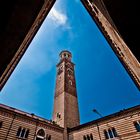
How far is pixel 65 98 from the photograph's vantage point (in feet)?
86.1

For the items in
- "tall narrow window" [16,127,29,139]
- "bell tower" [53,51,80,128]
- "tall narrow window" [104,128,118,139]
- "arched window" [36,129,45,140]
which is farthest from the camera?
"bell tower" [53,51,80,128]

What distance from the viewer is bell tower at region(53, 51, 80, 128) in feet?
77.6

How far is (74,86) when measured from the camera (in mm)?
31266

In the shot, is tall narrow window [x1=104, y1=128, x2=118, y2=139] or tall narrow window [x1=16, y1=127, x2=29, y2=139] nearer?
tall narrow window [x1=104, y1=128, x2=118, y2=139]

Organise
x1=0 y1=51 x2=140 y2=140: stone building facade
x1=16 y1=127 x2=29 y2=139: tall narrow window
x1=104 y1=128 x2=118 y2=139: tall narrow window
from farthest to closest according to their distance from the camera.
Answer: x1=16 y1=127 x2=29 y2=139: tall narrow window, x1=104 y1=128 x2=118 y2=139: tall narrow window, x1=0 y1=51 x2=140 y2=140: stone building facade

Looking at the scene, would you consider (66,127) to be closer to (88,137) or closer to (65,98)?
(88,137)

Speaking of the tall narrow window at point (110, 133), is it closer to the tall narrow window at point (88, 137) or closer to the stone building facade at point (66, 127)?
the stone building facade at point (66, 127)

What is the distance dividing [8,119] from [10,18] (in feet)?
56.4

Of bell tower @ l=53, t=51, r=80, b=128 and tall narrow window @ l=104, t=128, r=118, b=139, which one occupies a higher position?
bell tower @ l=53, t=51, r=80, b=128

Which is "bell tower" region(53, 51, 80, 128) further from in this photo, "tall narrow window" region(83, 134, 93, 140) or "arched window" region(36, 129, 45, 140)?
"tall narrow window" region(83, 134, 93, 140)

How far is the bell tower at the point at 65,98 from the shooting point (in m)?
23.7

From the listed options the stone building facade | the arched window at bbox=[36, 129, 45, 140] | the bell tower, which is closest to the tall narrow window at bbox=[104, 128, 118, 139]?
the stone building facade

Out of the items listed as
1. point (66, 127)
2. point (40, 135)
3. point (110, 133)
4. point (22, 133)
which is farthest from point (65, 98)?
point (110, 133)

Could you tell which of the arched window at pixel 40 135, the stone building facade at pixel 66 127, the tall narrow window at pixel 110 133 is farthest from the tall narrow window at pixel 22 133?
the tall narrow window at pixel 110 133
